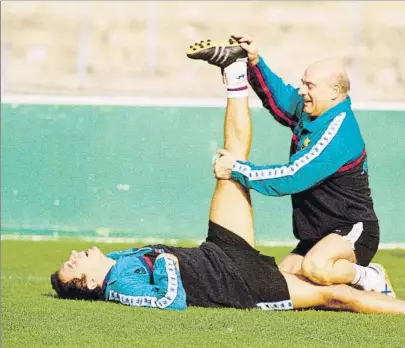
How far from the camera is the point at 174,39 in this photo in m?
18.8

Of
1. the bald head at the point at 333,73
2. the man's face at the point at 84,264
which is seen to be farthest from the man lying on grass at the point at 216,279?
the bald head at the point at 333,73

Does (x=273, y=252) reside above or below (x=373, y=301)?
below

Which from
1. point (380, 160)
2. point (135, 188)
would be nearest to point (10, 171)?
point (135, 188)

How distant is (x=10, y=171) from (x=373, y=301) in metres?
5.78

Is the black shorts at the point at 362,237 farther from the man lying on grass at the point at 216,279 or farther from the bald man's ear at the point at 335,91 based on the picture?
the bald man's ear at the point at 335,91

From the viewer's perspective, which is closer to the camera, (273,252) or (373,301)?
(373,301)

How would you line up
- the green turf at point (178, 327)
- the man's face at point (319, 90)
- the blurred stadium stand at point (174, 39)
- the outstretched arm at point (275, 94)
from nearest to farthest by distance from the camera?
1. the green turf at point (178, 327)
2. the man's face at point (319, 90)
3. the outstretched arm at point (275, 94)
4. the blurred stadium stand at point (174, 39)

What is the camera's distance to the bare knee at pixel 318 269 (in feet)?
21.8

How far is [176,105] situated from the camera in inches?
462

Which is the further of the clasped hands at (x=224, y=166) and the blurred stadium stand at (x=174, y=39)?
the blurred stadium stand at (x=174, y=39)

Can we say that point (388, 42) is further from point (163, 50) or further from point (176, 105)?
point (176, 105)

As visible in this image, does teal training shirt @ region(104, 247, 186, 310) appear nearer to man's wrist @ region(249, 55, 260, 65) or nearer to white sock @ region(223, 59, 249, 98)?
white sock @ region(223, 59, 249, 98)

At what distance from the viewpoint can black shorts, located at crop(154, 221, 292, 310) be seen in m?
6.68

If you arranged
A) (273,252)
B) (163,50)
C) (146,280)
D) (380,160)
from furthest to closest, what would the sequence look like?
(163,50), (380,160), (273,252), (146,280)
